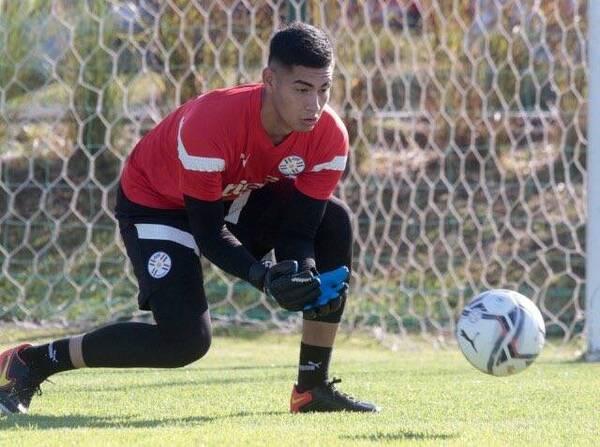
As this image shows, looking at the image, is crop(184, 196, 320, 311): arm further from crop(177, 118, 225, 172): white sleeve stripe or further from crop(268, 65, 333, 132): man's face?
crop(268, 65, 333, 132): man's face

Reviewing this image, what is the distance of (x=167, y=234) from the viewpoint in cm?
502

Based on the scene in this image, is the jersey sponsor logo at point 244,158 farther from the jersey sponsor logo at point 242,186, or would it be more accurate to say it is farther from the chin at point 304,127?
the chin at point 304,127

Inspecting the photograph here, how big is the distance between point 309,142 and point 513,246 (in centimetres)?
503

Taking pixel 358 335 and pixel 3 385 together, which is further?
pixel 358 335

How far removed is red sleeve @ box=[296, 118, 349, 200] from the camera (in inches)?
195

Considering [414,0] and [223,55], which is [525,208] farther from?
[223,55]

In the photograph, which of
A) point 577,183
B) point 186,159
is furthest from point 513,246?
point 186,159

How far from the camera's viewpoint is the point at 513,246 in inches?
382

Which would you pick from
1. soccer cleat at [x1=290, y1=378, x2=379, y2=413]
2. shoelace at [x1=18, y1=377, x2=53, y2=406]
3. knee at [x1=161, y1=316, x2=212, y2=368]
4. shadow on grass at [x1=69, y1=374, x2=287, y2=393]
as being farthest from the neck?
shadow on grass at [x1=69, y1=374, x2=287, y2=393]

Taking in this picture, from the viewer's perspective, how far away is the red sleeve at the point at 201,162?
15.4 ft

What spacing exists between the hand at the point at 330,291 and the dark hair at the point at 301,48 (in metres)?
0.75

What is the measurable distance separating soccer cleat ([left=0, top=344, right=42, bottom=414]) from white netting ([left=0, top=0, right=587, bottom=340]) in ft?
11.6

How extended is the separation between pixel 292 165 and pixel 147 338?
86 centimetres

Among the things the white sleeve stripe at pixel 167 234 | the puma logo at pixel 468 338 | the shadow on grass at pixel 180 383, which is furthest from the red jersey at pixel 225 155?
the shadow on grass at pixel 180 383
